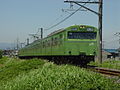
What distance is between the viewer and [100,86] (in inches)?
336

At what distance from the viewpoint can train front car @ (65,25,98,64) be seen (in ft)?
71.8

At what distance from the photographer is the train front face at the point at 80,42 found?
21.9 meters

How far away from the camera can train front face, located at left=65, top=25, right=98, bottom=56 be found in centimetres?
2190

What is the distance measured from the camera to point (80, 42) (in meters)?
21.9

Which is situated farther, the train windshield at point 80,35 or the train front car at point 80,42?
the train windshield at point 80,35

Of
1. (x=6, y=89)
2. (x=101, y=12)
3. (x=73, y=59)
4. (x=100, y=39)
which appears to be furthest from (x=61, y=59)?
(x=6, y=89)

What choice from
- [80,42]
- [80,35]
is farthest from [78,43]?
[80,35]

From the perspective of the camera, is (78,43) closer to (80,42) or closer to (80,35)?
(80,42)

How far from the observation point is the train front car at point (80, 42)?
71.8 ft

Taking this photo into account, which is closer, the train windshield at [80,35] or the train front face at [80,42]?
the train front face at [80,42]

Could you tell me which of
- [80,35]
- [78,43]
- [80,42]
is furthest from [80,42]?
[80,35]

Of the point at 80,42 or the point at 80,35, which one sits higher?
the point at 80,35

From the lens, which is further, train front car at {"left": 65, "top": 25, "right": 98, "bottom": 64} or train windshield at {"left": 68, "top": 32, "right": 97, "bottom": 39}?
train windshield at {"left": 68, "top": 32, "right": 97, "bottom": 39}

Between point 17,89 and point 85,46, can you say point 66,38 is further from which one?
point 17,89
